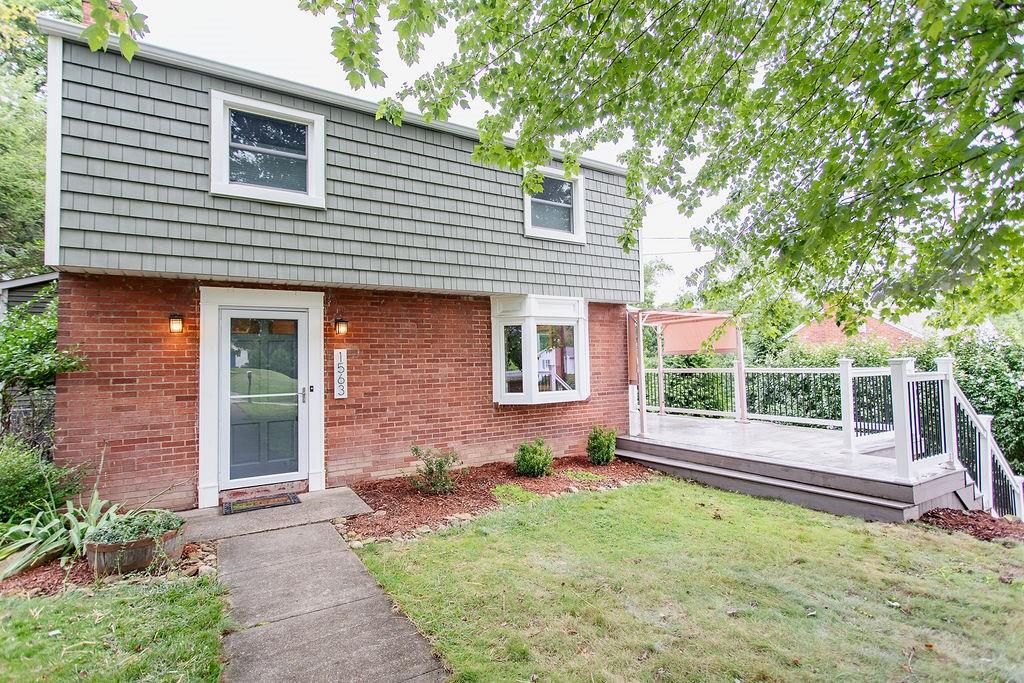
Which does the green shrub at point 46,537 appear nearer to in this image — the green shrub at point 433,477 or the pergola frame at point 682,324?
the green shrub at point 433,477

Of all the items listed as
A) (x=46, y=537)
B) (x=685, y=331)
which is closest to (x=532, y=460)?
(x=46, y=537)

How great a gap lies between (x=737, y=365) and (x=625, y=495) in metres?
4.62

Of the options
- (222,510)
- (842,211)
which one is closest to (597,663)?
(842,211)

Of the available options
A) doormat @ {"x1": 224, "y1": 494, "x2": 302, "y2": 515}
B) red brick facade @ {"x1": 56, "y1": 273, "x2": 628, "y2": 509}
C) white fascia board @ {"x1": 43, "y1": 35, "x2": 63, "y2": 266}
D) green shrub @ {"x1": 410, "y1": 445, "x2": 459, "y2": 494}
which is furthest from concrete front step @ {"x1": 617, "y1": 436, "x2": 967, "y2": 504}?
white fascia board @ {"x1": 43, "y1": 35, "x2": 63, "y2": 266}

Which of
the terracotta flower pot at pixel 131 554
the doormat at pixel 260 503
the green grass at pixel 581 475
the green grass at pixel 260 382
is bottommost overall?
the green grass at pixel 581 475

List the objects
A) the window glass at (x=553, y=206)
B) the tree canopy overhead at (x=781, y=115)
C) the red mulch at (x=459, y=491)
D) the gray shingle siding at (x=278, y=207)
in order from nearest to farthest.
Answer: the tree canopy overhead at (x=781, y=115) → the gray shingle siding at (x=278, y=207) → the red mulch at (x=459, y=491) → the window glass at (x=553, y=206)

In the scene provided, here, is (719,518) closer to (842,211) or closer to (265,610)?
(842,211)

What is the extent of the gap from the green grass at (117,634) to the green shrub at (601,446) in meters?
5.33

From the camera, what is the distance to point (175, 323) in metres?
5.16

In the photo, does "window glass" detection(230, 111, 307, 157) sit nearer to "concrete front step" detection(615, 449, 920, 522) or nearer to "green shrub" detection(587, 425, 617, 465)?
"green shrub" detection(587, 425, 617, 465)

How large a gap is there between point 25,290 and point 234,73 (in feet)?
16.1

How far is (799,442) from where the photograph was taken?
296 inches

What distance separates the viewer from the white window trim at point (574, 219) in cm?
732

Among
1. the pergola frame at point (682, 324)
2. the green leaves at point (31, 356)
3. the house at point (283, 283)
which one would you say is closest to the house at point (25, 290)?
the green leaves at point (31, 356)
